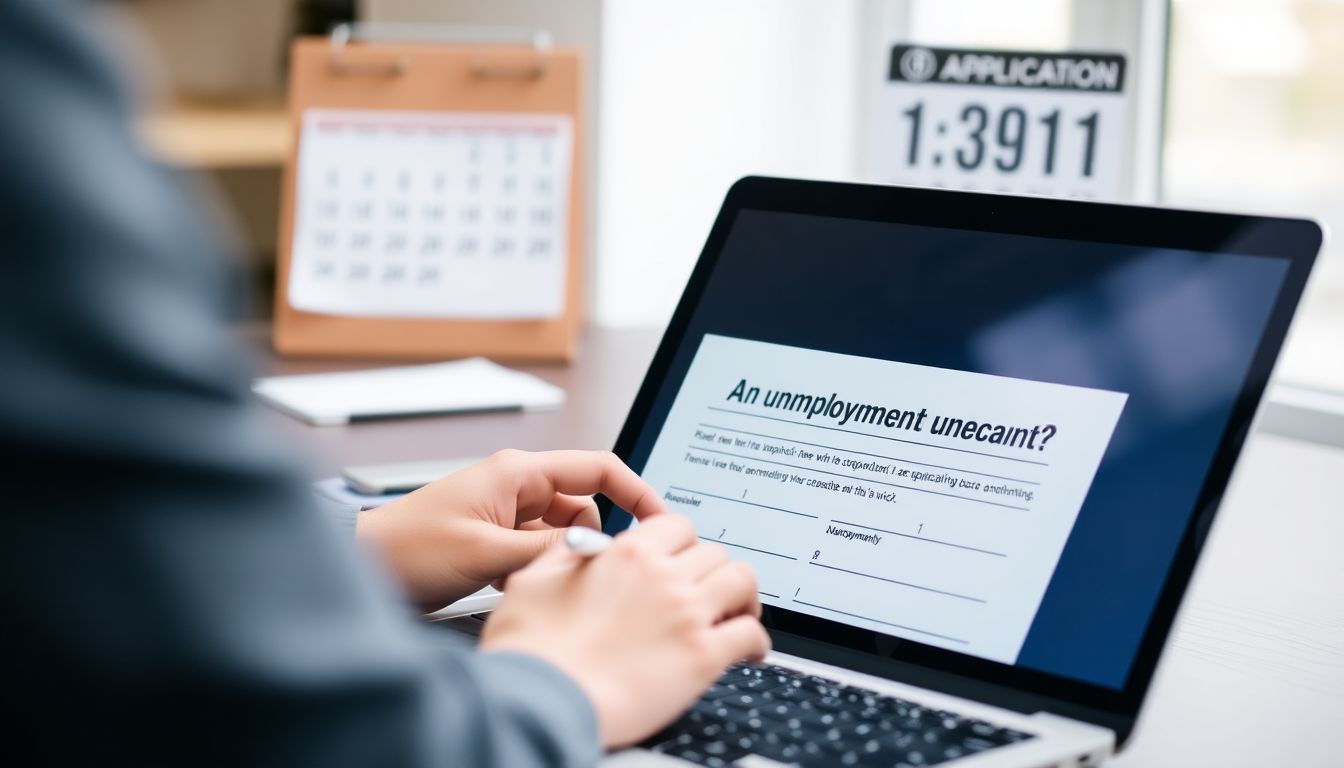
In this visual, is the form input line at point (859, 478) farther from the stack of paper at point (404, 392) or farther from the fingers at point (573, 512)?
the stack of paper at point (404, 392)

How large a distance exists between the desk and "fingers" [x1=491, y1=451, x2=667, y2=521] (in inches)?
10.2

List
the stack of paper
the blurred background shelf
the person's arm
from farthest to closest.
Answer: the blurred background shelf → the stack of paper → the person's arm

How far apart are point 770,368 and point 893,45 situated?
71 cm

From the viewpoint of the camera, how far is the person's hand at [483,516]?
742 millimetres

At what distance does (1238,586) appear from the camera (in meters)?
0.89

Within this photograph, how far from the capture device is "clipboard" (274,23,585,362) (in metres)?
1.53

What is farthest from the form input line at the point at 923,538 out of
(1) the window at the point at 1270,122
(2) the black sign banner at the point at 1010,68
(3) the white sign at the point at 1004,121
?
(1) the window at the point at 1270,122

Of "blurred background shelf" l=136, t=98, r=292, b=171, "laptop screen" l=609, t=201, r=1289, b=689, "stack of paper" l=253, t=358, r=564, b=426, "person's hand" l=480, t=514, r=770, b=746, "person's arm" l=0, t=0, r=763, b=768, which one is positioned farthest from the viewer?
"blurred background shelf" l=136, t=98, r=292, b=171

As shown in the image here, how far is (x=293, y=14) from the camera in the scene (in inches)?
156

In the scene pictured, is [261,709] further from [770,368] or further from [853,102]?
[853,102]

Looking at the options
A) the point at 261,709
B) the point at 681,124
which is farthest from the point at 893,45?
the point at 261,709

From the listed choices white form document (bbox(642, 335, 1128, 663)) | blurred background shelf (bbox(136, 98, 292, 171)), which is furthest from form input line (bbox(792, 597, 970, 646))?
blurred background shelf (bbox(136, 98, 292, 171))

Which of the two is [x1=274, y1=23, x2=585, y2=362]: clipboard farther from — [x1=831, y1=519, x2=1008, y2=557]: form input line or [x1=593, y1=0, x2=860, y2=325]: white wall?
[x1=831, y1=519, x2=1008, y2=557]: form input line

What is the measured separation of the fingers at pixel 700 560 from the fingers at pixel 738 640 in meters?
0.03
